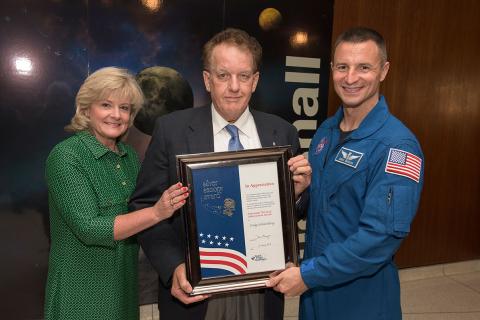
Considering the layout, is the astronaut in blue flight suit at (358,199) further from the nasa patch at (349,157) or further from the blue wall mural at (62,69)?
the blue wall mural at (62,69)

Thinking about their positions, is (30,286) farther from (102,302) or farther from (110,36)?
(110,36)

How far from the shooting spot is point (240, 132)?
1548 mm

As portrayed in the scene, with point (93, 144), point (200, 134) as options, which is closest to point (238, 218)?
point (200, 134)

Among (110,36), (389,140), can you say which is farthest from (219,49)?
(110,36)

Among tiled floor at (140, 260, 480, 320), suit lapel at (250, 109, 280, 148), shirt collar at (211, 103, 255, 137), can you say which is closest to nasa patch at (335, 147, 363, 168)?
suit lapel at (250, 109, 280, 148)

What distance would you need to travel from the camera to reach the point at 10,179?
104 inches

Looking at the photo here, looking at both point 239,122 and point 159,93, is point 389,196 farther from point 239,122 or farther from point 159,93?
point 159,93

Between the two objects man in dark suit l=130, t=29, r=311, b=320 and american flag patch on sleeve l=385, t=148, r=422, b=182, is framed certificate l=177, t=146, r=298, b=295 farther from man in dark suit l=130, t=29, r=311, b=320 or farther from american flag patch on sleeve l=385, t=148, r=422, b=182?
american flag patch on sleeve l=385, t=148, r=422, b=182

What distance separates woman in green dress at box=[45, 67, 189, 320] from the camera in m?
1.51

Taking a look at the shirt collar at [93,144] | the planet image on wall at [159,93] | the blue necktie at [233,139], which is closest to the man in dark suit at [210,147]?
the blue necktie at [233,139]

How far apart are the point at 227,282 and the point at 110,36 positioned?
2036 millimetres

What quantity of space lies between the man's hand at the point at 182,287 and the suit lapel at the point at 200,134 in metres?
0.41

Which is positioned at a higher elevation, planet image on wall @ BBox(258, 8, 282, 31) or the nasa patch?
planet image on wall @ BBox(258, 8, 282, 31)

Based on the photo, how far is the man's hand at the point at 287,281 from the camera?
4.49ft
